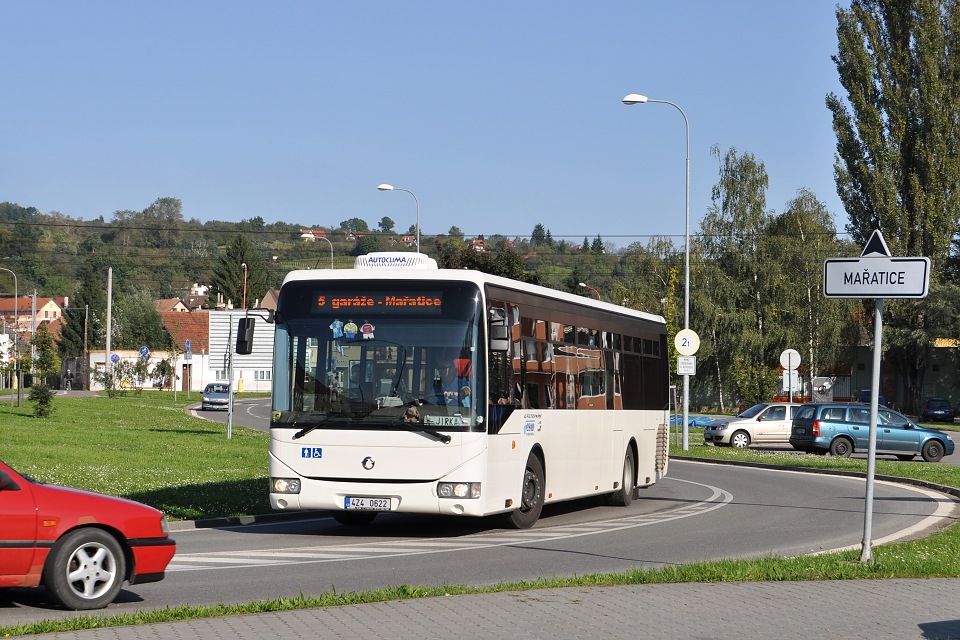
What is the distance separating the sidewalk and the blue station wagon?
27032 millimetres

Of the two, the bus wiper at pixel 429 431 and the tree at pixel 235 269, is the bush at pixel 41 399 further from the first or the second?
the tree at pixel 235 269

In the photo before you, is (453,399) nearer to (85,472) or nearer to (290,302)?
(290,302)

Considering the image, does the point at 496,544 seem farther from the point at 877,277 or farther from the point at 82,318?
the point at 82,318

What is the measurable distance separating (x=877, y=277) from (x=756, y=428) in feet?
103

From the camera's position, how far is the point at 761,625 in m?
8.66

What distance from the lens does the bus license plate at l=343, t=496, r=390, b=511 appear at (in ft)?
48.1

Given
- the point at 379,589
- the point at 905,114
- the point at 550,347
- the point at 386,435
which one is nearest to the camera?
the point at 379,589

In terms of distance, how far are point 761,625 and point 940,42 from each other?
205 ft

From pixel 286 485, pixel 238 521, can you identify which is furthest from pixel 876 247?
pixel 238 521

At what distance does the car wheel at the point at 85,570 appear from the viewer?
9.16m

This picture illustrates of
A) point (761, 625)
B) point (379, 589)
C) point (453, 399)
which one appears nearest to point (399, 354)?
point (453, 399)

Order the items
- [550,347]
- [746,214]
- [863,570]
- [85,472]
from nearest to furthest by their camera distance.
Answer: [863,570]
[550,347]
[85,472]
[746,214]

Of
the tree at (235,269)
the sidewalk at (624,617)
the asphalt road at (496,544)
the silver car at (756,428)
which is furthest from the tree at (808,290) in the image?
the tree at (235,269)

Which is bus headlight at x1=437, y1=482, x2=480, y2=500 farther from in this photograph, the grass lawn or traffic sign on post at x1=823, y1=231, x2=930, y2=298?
traffic sign on post at x1=823, y1=231, x2=930, y2=298
